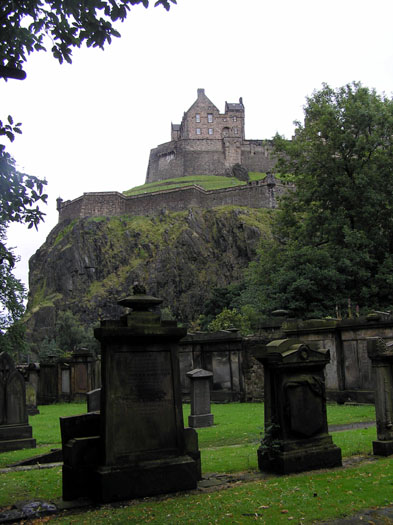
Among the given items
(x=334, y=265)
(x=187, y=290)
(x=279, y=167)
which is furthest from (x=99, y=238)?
(x=334, y=265)

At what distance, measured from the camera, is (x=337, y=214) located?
77.9 ft

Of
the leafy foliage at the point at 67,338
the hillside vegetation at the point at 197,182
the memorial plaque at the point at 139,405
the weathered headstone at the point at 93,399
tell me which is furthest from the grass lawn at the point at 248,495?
the hillside vegetation at the point at 197,182

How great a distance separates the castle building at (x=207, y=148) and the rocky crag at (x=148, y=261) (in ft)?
60.4

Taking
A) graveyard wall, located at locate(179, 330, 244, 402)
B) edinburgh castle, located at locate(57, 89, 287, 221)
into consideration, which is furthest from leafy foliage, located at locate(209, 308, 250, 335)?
edinburgh castle, located at locate(57, 89, 287, 221)

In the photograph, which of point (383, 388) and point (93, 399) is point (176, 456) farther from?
point (93, 399)

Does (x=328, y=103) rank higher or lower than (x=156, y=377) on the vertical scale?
higher

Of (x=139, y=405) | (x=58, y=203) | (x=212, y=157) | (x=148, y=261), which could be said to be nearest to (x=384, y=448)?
(x=139, y=405)

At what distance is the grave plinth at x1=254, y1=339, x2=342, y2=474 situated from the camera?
20.7 ft

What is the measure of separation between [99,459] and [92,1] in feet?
17.6

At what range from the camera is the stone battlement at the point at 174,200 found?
2638 inches

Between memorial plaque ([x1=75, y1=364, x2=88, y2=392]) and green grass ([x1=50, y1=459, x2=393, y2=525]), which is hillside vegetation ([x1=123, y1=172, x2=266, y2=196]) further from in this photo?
green grass ([x1=50, y1=459, x2=393, y2=525])

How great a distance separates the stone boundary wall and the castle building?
14881mm

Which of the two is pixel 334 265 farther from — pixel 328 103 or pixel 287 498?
pixel 287 498

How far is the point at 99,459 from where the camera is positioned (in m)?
5.57
